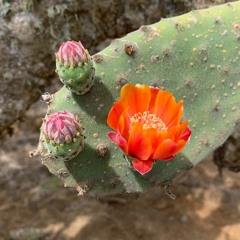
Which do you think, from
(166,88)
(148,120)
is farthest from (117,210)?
(148,120)

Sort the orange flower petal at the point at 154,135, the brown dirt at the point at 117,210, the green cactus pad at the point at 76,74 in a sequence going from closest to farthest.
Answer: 1. the orange flower petal at the point at 154,135
2. the green cactus pad at the point at 76,74
3. the brown dirt at the point at 117,210

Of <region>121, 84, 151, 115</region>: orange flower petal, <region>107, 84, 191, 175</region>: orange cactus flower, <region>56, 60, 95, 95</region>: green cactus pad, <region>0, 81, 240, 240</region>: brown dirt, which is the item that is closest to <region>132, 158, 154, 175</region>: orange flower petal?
<region>107, 84, 191, 175</region>: orange cactus flower

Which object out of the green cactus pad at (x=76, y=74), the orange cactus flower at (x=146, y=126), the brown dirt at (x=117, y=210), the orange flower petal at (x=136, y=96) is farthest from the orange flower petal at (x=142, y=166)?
the brown dirt at (x=117, y=210)

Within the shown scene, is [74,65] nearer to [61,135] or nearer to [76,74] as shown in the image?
[76,74]

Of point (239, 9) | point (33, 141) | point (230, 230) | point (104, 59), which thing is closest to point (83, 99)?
point (104, 59)

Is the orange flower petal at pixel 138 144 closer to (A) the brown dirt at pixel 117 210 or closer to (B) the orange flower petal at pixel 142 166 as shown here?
(B) the orange flower petal at pixel 142 166

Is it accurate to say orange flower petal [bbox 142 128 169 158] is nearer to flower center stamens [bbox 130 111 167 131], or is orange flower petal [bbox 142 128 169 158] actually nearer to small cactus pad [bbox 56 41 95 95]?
flower center stamens [bbox 130 111 167 131]

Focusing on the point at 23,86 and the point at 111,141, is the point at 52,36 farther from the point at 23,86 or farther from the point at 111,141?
the point at 111,141
